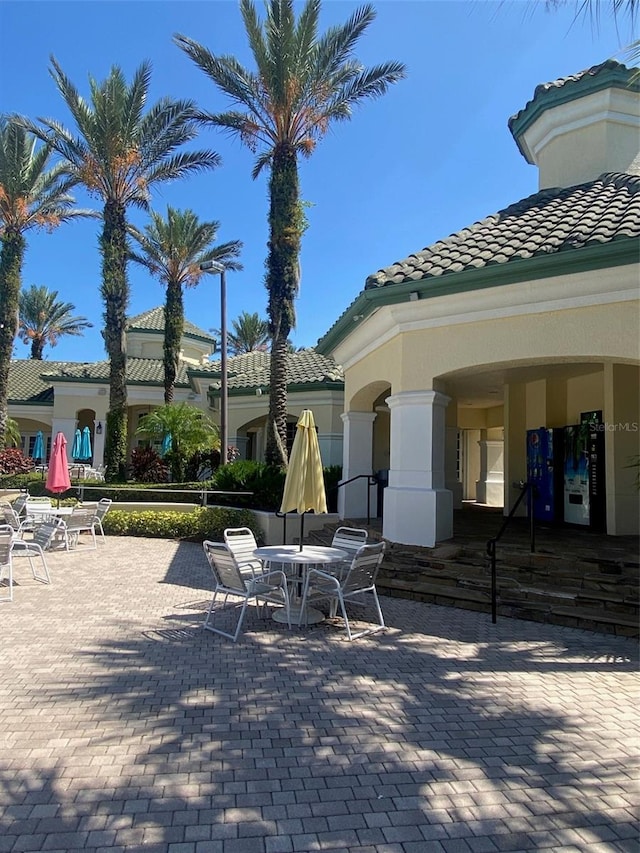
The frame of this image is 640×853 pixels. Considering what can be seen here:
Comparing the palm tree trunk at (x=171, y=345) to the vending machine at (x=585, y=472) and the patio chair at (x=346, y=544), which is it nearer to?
the patio chair at (x=346, y=544)

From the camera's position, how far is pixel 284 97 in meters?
14.6

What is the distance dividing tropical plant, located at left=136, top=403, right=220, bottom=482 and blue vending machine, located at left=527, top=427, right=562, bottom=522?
11.0 metres

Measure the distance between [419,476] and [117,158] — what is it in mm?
15987

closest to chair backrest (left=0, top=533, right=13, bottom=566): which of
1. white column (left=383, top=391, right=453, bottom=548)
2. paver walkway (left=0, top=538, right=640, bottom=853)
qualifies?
paver walkway (left=0, top=538, right=640, bottom=853)

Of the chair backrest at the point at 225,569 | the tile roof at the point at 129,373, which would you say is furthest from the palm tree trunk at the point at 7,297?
the chair backrest at the point at 225,569

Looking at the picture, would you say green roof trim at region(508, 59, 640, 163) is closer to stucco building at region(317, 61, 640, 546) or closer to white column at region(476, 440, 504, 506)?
stucco building at region(317, 61, 640, 546)

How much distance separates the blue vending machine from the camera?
12.2m

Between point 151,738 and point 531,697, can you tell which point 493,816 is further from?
point 151,738

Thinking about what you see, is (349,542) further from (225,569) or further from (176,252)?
(176,252)

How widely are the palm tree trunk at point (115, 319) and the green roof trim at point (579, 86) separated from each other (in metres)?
13.9

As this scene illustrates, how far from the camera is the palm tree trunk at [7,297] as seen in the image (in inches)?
870

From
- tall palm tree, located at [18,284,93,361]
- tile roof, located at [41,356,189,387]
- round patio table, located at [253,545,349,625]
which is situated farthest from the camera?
tall palm tree, located at [18,284,93,361]

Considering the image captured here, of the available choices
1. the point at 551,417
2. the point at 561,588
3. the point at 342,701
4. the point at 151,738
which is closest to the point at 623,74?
the point at 551,417

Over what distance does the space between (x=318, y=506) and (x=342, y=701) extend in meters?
3.26
